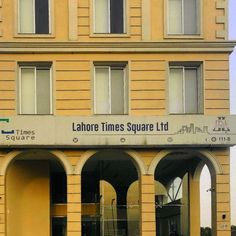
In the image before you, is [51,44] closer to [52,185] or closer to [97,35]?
[97,35]

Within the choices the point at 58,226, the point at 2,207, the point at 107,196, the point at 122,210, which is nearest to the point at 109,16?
the point at 2,207

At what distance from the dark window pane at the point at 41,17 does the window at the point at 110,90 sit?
9.35ft

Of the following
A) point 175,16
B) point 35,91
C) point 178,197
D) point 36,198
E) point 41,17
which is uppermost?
point 175,16

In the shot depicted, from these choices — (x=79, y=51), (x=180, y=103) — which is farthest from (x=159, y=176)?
(x=79, y=51)

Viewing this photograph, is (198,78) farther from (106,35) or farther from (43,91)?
(43,91)

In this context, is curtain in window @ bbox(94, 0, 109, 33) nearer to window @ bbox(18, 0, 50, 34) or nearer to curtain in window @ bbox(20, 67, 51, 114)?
window @ bbox(18, 0, 50, 34)

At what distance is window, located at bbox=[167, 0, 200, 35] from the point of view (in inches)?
1270

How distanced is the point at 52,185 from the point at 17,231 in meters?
3.64

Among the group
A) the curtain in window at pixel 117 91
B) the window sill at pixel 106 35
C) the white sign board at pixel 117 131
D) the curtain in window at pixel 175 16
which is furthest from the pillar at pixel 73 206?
the curtain in window at pixel 175 16

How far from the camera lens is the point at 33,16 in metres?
32.0

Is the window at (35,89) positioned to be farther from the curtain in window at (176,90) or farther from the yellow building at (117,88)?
the curtain in window at (176,90)

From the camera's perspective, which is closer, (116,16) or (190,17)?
(116,16)

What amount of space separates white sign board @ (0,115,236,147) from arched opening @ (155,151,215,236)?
15.2 ft

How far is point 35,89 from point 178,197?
1041 centimetres
